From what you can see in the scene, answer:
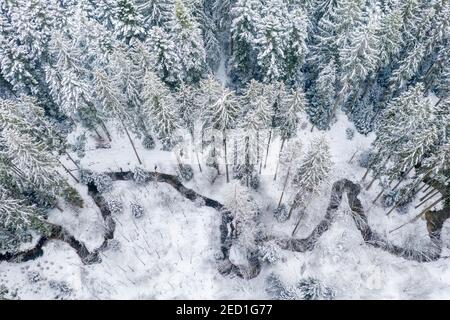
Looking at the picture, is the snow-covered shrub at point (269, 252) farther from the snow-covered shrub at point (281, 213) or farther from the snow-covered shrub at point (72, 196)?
the snow-covered shrub at point (72, 196)

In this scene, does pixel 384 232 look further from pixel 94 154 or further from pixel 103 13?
pixel 103 13

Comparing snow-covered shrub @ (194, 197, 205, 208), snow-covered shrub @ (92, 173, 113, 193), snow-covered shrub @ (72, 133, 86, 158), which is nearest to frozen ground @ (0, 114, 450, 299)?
snow-covered shrub @ (194, 197, 205, 208)

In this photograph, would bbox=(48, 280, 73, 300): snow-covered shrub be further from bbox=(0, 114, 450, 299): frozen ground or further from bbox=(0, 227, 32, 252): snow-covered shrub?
bbox=(0, 227, 32, 252): snow-covered shrub

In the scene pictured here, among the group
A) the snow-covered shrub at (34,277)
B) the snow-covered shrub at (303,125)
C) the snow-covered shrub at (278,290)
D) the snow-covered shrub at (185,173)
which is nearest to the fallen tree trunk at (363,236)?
the snow-covered shrub at (278,290)

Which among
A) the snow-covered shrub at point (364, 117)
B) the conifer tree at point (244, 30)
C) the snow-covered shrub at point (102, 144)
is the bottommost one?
the snow-covered shrub at point (102, 144)

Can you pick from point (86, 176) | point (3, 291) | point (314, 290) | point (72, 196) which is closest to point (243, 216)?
point (314, 290)

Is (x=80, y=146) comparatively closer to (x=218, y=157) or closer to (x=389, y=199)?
(x=218, y=157)

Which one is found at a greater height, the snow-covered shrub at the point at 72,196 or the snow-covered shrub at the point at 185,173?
the snow-covered shrub at the point at 185,173
